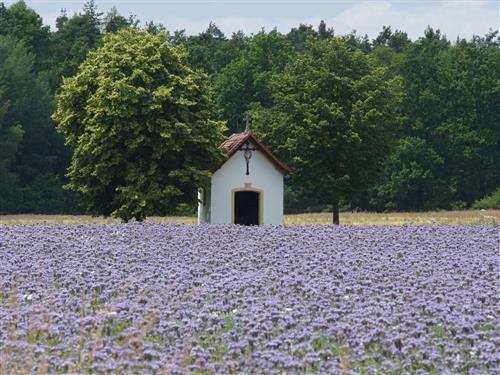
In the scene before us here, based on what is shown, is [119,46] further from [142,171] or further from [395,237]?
[395,237]

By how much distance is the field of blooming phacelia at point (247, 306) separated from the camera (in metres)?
10.7

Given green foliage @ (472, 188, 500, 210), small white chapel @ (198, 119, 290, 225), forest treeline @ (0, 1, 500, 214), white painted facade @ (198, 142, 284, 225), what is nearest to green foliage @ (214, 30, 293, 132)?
forest treeline @ (0, 1, 500, 214)

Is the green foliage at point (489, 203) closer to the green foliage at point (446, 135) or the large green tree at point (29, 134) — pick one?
the green foliage at point (446, 135)

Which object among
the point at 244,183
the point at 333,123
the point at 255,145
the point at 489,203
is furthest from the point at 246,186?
the point at 489,203

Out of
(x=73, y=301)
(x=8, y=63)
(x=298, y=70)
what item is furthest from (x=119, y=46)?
(x=8, y=63)

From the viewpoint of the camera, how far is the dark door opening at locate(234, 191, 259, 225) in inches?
1907

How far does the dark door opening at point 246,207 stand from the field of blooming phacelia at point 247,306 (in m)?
26.2

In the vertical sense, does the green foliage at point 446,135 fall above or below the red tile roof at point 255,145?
above

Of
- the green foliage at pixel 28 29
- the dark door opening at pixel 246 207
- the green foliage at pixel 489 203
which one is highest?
the green foliage at pixel 28 29

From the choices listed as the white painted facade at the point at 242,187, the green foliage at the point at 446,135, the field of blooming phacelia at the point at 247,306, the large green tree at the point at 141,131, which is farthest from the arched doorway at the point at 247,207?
the green foliage at the point at 446,135

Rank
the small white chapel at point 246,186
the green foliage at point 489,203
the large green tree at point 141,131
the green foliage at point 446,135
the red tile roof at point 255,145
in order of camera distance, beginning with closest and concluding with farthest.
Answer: the large green tree at point 141,131, the red tile roof at point 255,145, the small white chapel at point 246,186, the green foliage at point 489,203, the green foliage at point 446,135

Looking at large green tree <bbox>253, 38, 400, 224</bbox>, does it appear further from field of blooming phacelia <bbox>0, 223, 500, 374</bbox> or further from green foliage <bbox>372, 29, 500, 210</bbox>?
green foliage <bbox>372, 29, 500, 210</bbox>

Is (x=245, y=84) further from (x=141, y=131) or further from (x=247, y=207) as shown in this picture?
(x=141, y=131)

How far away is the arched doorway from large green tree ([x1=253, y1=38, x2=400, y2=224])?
4.37 metres
